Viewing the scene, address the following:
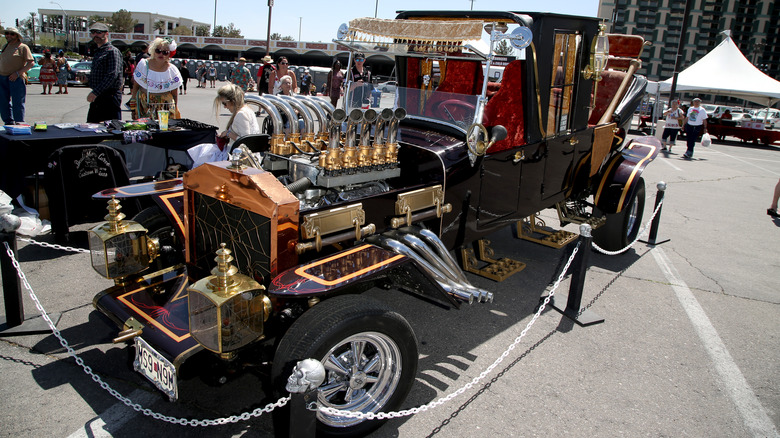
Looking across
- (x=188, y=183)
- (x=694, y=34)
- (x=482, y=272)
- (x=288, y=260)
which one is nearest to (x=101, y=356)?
(x=188, y=183)

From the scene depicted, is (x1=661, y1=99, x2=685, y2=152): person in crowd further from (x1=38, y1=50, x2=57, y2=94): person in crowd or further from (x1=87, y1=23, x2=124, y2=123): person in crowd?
(x1=38, y1=50, x2=57, y2=94): person in crowd

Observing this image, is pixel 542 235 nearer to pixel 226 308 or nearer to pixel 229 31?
pixel 226 308

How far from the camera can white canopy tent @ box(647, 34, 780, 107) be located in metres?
19.1

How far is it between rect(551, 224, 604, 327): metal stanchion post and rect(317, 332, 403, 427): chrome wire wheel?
1961mm

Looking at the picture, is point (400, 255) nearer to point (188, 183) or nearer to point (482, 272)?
point (188, 183)

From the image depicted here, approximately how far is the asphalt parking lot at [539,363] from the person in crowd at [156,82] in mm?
2736

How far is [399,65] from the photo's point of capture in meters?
5.00

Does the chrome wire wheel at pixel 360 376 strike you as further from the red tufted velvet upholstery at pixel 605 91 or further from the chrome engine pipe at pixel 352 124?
the red tufted velvet upholstery at pixel 605 91

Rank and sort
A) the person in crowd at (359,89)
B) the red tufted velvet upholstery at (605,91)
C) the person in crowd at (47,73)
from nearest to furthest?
1. the person in crowd at (359,89)
2. the red tufted velvet upholstery at (605,91)
3. the person in crowd at (47,73)

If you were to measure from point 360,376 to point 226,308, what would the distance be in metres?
0.80

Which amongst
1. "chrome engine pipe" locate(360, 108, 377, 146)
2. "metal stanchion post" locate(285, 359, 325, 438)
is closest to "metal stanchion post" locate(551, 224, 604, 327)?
"chrome engine pipe" locate(360, 108, 377, 146)

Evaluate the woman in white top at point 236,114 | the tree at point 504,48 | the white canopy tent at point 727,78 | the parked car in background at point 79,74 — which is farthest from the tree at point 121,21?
the tree at point 504,48

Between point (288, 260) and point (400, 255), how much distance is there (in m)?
0.62

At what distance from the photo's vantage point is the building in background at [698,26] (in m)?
70.7
